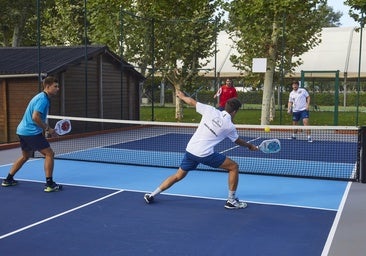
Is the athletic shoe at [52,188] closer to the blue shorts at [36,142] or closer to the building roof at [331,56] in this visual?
the blue shorts at [36,142]

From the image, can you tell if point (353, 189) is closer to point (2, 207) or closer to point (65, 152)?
point (2, 207)

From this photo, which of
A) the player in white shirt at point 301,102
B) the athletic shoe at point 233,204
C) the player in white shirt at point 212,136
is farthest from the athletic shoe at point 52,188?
the player in white shirt at point 301,102

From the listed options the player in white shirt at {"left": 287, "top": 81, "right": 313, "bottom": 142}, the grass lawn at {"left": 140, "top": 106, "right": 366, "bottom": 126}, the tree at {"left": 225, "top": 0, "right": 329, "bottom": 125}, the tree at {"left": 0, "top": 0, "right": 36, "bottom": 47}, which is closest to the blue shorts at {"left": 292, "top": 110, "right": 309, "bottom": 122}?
the player in white shirt at {"left": 287, "top": 81, "right": 313, "bottom": 142}

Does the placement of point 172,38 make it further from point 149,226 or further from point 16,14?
point 149,226

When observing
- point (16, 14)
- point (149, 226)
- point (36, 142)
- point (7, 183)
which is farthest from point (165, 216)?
point (16, 14)

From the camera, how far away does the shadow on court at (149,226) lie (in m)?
5.05

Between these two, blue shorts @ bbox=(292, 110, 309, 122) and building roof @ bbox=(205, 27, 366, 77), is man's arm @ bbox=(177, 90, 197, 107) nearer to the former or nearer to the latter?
blue shorts @ bbox=(292, 110, 309, 122)

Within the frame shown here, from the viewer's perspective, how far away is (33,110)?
7.54 meters

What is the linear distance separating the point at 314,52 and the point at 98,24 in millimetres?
16734

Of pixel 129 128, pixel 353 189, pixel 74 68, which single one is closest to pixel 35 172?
pixel 353 189

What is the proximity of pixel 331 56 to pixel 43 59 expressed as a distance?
2126 centimetres

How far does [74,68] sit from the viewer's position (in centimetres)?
1659

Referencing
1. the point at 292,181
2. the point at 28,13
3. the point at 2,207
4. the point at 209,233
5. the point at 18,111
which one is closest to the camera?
the point at 209,233

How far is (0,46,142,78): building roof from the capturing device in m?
15.2
